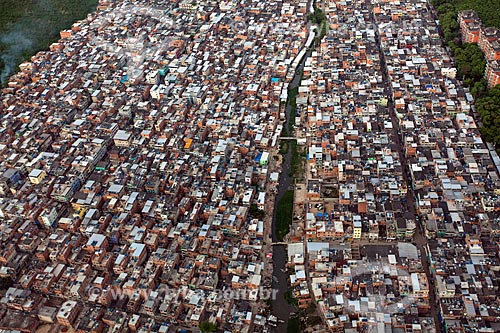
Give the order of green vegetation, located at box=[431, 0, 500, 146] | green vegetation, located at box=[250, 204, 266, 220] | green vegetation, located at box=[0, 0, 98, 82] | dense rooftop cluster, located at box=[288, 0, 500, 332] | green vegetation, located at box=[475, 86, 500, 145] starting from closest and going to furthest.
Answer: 1. dense rooftop cluster, located at box=[288, 0, 500, 332]
2. green vegetation, located at box=[250, 204, 266, 220]
3. green vegetation, located at box=[475, 86, 500, 145]
4. green vegetation, located at box=[431, 0, 500, 146]
5. green vegetation, located at box=[0, 0, 98, 82]

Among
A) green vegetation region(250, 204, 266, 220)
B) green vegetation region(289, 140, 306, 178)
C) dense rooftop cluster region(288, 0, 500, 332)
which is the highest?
dense rooftop cluster region(288, 0, 500, 332)

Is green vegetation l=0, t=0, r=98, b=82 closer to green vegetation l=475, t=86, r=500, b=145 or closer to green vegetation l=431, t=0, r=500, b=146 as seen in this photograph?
green vegetation l=431, t=0, r=500, b=146

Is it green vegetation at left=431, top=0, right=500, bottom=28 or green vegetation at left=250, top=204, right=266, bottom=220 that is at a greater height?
green vegetation at left=431, top=0, right=500, bottom=28

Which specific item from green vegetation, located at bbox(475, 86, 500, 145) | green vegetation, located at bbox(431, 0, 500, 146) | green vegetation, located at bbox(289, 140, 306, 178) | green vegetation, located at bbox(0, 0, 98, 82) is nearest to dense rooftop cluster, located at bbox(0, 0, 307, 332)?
green vegetation, located at bbox(289, 140, 306, 178)

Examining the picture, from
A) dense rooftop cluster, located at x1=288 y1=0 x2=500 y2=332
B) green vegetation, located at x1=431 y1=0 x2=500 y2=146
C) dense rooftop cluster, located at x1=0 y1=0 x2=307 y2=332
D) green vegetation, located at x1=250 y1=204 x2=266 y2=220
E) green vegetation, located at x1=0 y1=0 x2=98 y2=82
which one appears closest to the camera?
dense rooftop cluster, located at x1=288 y1=0 x2=500 y2=332

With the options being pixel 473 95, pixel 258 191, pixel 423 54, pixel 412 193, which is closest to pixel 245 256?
pixel 258 191

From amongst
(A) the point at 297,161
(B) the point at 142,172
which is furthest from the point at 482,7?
(B) the point at 142,172

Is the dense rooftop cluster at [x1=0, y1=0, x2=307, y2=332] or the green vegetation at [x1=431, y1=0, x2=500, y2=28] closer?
the dense rooftop cluster at [x1=0, y1=0, x2=307, y2=332]

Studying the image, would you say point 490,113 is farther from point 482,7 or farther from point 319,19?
point 319,19
